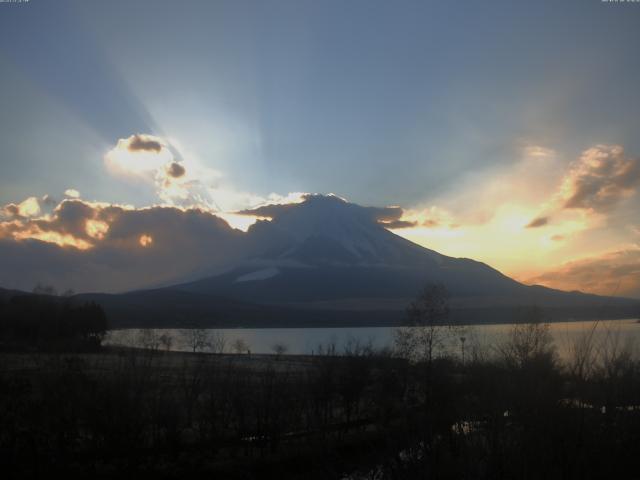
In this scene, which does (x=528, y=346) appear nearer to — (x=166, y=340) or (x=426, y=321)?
(x=426, y=321)

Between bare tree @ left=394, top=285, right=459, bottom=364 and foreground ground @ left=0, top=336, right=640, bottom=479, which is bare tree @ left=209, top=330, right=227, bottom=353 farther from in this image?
foreground ground @ left=0, top=336, right=640, bottom=479

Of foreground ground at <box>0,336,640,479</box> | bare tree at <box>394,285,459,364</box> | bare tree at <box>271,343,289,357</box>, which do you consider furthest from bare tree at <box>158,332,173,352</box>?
foreground ground at <box>0,336,640,479</box>

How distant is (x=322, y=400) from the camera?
75.9ft

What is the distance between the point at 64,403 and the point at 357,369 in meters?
13.6

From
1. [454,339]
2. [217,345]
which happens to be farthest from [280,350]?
[454,339]

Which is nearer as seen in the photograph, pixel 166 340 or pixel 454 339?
pixel 454 339

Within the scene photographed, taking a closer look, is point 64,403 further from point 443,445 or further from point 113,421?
point 443,445

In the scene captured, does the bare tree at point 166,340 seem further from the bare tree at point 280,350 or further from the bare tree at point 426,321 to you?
the bare tree at point 426,321

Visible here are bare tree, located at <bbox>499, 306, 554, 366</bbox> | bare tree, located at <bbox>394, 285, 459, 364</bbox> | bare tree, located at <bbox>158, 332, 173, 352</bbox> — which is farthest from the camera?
bare tree, located at <bbox>158, 332, 173, 352</bbox>

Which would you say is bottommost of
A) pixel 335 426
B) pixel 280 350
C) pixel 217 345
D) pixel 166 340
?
pixel 217 345

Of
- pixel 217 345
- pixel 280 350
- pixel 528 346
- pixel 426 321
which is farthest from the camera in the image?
pixel 217 345

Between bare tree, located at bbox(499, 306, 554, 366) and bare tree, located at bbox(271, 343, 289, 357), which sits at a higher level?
bare tree, located at bbox(499, 306, 554, 366)

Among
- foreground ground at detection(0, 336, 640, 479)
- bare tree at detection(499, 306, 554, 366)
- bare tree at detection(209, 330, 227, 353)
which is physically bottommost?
bare tree at detection(209, 330, 227, 353)

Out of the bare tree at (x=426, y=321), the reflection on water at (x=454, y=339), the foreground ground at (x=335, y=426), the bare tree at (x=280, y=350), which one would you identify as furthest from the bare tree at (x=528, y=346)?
the bare tree at (x=280, y=350)
